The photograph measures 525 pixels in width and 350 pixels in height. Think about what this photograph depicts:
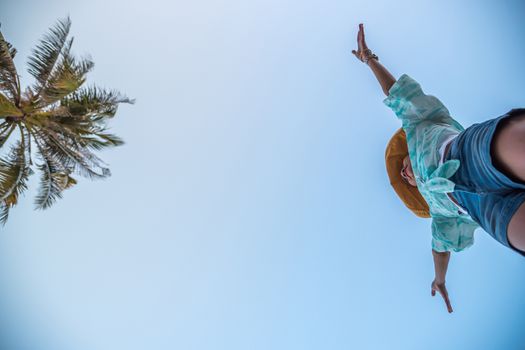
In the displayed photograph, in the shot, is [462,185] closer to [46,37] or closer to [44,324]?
[46,37]

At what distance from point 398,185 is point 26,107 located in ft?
21.3

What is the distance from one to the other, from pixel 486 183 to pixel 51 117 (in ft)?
21.6

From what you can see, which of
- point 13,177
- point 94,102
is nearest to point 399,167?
point 94,102

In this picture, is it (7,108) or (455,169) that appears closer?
(455,169)

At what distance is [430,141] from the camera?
239 cm

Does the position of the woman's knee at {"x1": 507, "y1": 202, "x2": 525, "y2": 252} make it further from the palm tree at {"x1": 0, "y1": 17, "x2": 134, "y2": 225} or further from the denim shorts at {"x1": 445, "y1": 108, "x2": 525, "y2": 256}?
the palm tree at {"x1": 0, "y1": 17, "x2": 134, "y2": 225}

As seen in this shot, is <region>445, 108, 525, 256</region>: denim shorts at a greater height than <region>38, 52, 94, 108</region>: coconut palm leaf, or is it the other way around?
<region>38, 52, 94, 108</region>: coconut palm leaf

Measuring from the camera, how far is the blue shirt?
2406 mm

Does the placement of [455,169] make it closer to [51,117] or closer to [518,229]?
[518,229]

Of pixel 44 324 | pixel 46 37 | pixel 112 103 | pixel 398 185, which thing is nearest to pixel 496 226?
pixel 398 185

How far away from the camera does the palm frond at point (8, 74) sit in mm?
4951

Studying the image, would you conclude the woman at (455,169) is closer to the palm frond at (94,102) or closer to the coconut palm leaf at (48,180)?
the palm frond at (94,102)

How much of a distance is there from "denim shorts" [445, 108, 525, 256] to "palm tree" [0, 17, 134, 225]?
19.4ft

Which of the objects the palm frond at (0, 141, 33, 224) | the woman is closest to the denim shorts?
the woman
